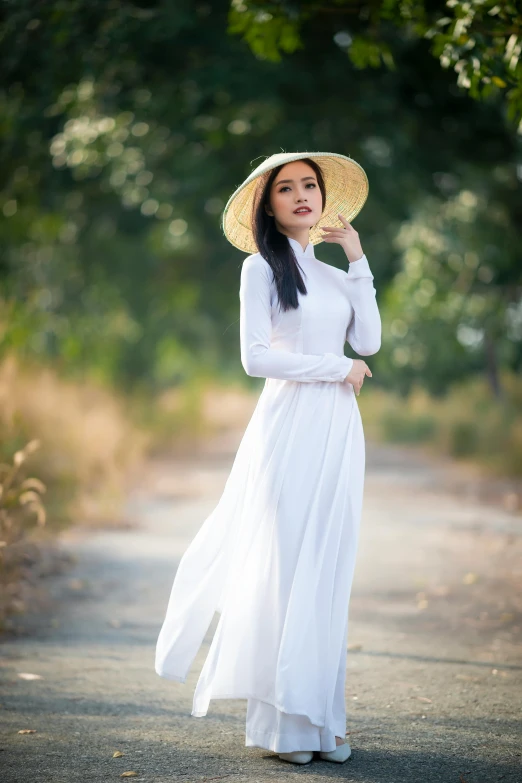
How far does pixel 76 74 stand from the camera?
43.4ft

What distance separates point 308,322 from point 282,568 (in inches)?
39.0

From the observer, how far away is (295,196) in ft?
14.4

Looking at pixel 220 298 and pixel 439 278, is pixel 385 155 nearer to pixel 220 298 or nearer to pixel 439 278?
pixel 439 278

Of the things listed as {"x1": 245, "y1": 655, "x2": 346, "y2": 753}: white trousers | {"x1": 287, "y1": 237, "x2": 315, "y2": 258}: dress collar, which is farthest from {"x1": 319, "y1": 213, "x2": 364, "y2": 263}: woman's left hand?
{"x1": 245, "y1": 655, "x2": 346, "y2": 753}: white trousers

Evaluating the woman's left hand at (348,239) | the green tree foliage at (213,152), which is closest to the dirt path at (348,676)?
the woman's left hand at (348,239)

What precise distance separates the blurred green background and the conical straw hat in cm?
181

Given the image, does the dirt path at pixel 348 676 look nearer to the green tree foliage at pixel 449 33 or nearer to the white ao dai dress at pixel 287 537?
the white ao dai dress at pixel 287 537

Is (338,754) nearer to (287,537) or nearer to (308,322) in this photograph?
(287,537)

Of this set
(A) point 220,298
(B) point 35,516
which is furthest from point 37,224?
(B) point 35,516

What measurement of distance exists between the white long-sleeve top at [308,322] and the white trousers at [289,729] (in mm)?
1169

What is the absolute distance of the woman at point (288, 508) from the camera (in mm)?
4074

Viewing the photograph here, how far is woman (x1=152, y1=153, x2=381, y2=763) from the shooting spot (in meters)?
4.07

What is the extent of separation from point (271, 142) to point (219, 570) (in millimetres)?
11887

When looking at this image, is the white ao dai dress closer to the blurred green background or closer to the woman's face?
the woman's face
